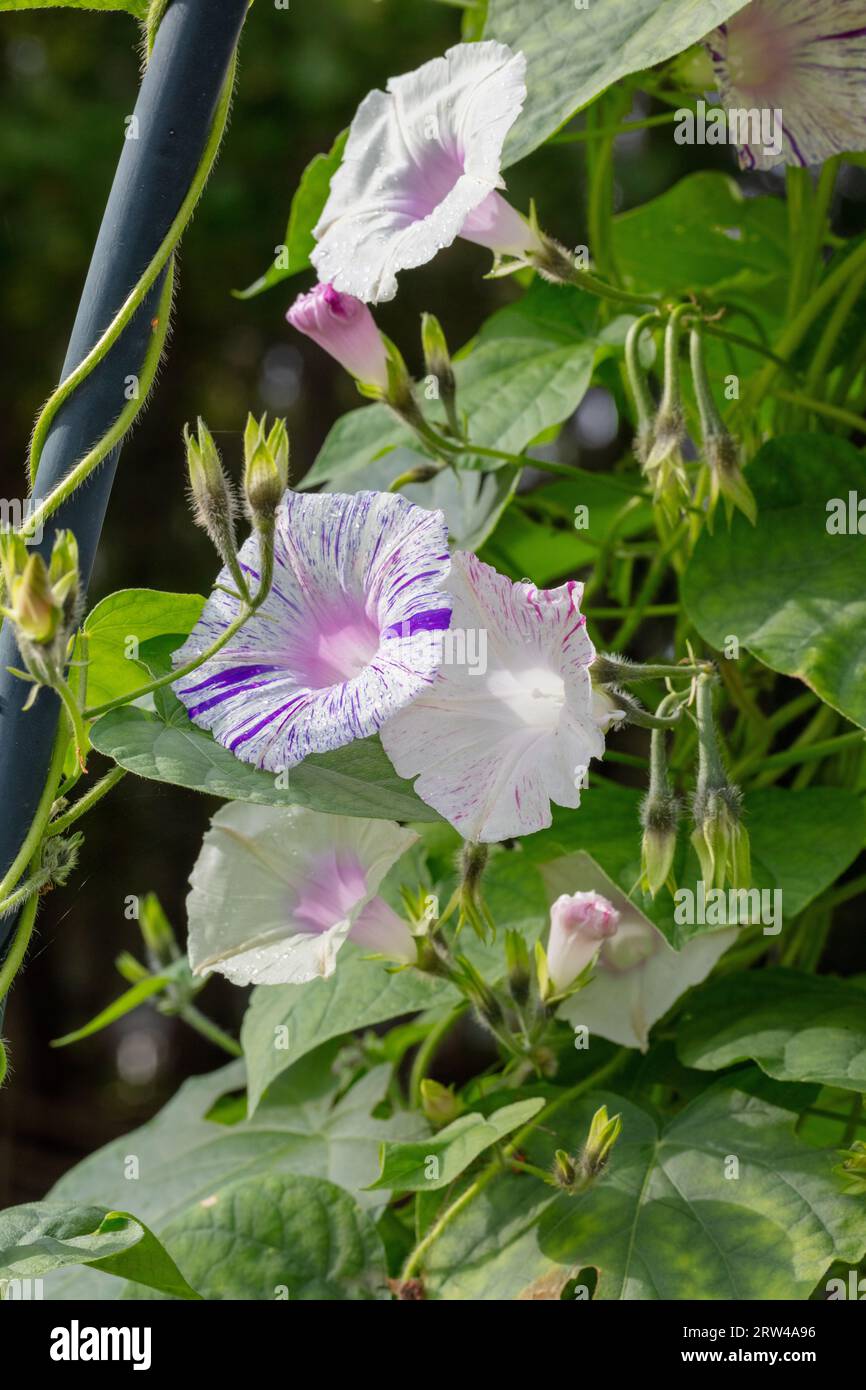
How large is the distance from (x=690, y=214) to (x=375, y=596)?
459mm

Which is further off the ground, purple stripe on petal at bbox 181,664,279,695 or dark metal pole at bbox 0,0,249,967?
dark metal pole at bbox 0,0,249,967

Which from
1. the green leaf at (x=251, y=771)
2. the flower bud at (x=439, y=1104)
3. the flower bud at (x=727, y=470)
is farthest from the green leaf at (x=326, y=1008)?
the flower bud at (x=727, y=470)

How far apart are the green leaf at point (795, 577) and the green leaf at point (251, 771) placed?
0.16 m

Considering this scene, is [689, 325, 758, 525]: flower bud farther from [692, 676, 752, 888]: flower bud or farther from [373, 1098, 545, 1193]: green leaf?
[373, 1098, 545, 1193]: green leaf

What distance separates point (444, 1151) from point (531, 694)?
0.67 ft

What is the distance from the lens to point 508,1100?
0.64 m

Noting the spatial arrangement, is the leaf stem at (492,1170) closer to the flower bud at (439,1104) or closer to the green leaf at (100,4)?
the flower bud at (439,1104)

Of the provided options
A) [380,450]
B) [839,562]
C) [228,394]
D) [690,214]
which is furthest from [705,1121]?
[228,394]

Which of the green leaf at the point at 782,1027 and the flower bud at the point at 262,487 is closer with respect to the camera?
the flower bud at the point at 262,487

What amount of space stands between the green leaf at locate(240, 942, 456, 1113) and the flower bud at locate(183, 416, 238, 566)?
26 cm

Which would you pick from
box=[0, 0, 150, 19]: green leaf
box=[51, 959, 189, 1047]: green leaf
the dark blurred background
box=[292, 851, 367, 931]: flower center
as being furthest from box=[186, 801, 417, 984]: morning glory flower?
the dark blurred background

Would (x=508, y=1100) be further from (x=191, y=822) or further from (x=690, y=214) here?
(x=690, y=214)

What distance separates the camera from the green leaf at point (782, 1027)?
571mm

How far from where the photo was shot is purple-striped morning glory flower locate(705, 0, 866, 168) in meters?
0.60
